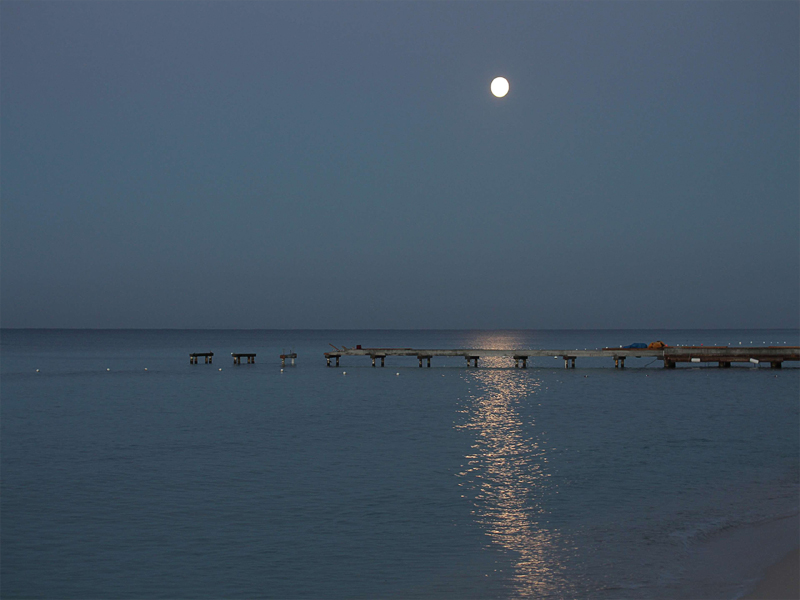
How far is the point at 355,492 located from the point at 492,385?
36.1 m

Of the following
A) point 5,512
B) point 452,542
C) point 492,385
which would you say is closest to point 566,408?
point 492,385

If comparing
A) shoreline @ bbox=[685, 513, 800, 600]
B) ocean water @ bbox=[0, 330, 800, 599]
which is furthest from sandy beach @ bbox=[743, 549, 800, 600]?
ocean water @ bbox=[0, 330, 800, 599]

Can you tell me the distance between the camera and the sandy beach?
10844mm

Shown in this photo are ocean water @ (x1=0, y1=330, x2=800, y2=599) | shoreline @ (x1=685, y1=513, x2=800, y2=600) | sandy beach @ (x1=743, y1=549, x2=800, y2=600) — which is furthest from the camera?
ocean water @ (x1=0, y1=330, x2=800, y2=599)

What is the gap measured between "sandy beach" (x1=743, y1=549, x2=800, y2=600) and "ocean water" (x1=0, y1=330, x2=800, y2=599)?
261 mm

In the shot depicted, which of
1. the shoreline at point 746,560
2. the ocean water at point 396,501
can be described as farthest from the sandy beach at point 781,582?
the ocean water at point 396,501

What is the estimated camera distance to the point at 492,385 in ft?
176

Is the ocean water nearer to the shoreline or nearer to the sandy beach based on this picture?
the shoreline

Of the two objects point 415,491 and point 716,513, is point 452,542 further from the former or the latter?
point 716,513

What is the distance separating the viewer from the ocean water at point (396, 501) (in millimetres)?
12367

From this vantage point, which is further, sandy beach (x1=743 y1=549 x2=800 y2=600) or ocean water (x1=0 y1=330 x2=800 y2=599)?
ocean water (x1=0 y1=330 x2=800 y2=599)

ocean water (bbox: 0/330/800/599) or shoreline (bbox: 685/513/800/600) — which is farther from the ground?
shoreline (bbox: 685/513/800/600)

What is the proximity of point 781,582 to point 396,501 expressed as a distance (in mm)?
8562

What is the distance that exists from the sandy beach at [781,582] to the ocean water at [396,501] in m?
0.26
